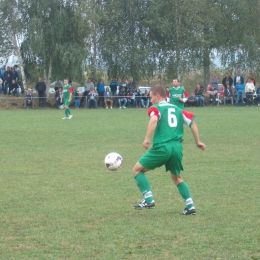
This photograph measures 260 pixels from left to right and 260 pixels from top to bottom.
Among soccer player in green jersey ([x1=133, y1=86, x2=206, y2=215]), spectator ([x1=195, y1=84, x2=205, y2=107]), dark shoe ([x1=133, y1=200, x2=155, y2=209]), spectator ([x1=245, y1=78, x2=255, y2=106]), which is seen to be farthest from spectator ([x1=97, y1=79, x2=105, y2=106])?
soccer player in green jersey ([x1=133, y1=86, x2=206, y2=215])

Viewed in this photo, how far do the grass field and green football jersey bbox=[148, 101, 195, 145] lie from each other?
949mm

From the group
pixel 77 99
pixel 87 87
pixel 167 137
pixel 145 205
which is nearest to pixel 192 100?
pixel 87 87

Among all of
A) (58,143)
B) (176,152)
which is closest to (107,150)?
Answer: (58,143)

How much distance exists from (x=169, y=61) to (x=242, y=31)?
6119mm

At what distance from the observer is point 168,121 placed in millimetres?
7367

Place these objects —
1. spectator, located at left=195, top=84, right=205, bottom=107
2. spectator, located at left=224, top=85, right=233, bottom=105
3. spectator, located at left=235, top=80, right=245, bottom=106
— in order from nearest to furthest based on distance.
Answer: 1. spectator, located at left=235, top=80, right=245, bottom=106
2. spectator, located at left=195, top=84, right=205, bottom=107
3. spectator, located at left=224, top=85, right=233, bottom=105

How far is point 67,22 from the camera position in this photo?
40.1m

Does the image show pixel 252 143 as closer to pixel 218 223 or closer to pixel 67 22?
pixel 218 223

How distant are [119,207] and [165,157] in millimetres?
1054

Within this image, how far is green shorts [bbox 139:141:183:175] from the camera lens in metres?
7.28

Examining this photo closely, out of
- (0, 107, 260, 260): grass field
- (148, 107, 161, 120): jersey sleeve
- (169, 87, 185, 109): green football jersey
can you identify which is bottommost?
(0, 107, 260, 260): grass field

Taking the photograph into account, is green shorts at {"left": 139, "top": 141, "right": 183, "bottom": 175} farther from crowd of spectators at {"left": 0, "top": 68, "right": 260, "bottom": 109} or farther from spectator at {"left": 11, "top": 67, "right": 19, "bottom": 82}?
spectator at {"left": 11, "top": 67, "right": 19, "bottom": 82}

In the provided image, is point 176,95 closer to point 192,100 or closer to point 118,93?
point 192,100

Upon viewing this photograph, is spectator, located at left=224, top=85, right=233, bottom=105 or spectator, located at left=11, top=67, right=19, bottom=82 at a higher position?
spectator, located at left=11, top=67, right=19, bottom=82
